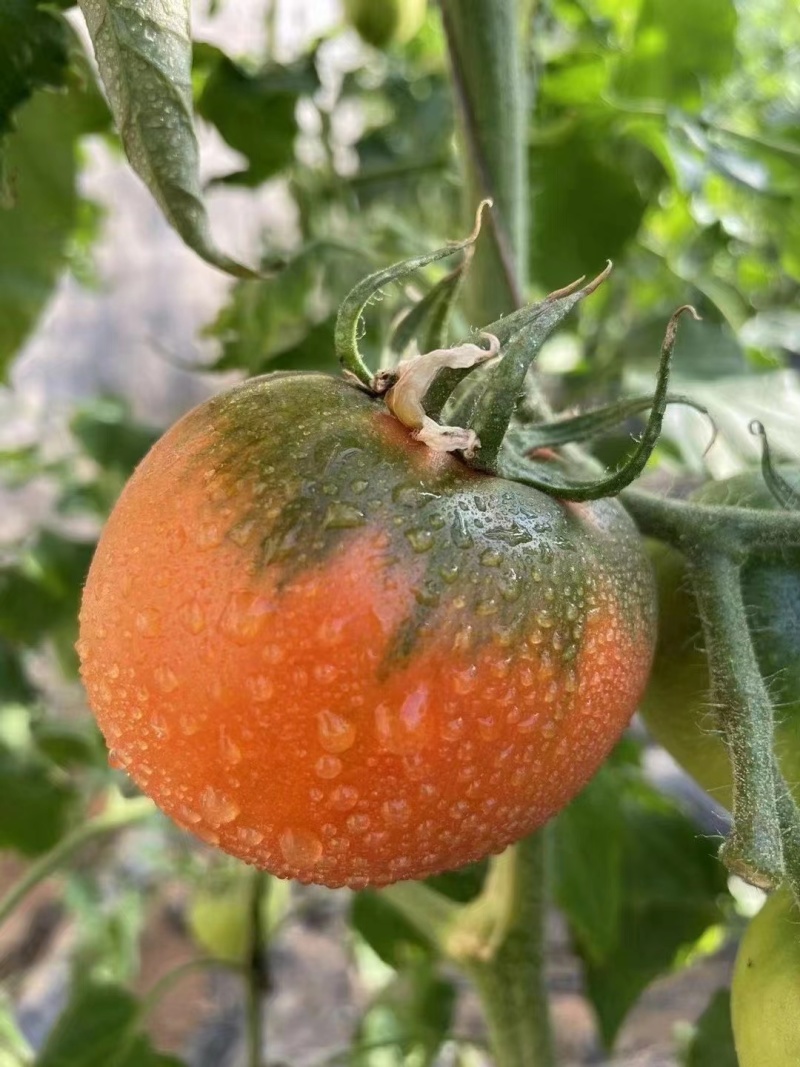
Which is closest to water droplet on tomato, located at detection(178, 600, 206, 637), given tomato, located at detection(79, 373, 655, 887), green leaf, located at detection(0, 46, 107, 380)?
tomato, located at detection(79, 373, 655, 887)

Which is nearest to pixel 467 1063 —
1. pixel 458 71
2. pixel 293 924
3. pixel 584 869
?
pixel 584 869

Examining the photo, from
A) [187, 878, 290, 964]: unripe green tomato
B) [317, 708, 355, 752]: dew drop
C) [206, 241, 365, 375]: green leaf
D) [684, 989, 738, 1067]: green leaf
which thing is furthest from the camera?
[187, 878, 290, 964]: unripe green tomato

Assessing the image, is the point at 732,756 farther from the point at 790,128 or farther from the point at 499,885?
the point at 790,128

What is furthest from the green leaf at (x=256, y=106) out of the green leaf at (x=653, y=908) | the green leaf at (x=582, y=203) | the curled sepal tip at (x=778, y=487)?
the green leaf at (x=653, y=908)

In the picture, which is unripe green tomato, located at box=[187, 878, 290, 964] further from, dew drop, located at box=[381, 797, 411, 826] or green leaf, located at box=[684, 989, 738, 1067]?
dew drop, located at box=[381, 797, 411, 826]

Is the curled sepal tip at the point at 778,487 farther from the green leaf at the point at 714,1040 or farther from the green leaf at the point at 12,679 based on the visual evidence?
the green leaf at the point at 12,679
